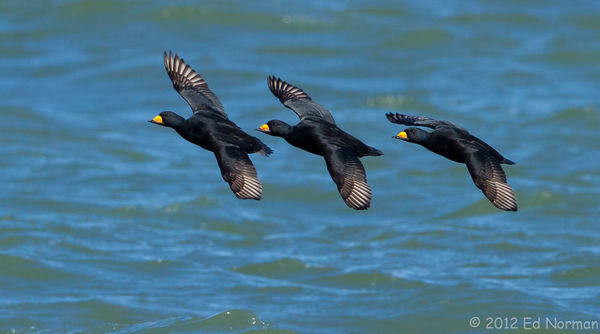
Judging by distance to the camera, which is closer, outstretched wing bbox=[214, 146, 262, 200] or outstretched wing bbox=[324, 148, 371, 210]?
outstretched wing bbox=[214, 146, 262, 200]

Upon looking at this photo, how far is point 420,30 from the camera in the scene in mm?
41469

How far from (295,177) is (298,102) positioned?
16.1m

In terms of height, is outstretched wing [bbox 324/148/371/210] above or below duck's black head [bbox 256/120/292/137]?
below

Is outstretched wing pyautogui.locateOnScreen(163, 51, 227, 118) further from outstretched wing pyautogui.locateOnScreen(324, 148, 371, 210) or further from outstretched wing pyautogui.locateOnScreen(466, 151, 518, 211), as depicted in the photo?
outstretched wing pyautogui.locateOnScreen(466, 151, 518, 211)

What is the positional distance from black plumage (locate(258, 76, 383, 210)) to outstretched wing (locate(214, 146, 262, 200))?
16.6 inches

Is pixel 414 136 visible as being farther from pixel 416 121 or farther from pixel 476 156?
pixel 416 121

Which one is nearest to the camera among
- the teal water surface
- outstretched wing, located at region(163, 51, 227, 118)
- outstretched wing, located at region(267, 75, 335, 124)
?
outstretched wing, located at region(267, 75, 335, 124)

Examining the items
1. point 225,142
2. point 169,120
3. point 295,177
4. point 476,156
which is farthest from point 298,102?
point 295,177

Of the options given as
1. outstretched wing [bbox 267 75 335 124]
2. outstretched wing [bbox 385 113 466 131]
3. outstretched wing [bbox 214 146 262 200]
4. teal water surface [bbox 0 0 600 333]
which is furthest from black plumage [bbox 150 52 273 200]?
teal water surface [bbox 0 0 600 333]

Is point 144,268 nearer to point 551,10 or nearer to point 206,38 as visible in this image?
point 206,38

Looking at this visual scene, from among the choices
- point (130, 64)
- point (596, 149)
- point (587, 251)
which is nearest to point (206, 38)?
point (130, 64)

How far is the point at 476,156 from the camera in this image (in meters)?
14.2

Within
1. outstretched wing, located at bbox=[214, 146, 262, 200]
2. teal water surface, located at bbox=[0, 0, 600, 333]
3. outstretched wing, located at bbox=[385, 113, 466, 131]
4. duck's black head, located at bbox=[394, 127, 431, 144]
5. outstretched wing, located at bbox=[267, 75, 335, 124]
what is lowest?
outstretched wing, located at bbox=[214, 146, 262, 200]

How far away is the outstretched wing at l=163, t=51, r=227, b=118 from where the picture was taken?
15.6m
